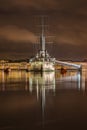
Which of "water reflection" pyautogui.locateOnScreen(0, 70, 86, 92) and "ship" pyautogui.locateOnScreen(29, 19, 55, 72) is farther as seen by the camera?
"ship" pyautogui.locateOnScreen(29, 19, 55, 72)

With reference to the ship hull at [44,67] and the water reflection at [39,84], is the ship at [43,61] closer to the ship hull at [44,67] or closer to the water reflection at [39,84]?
the ship hull at [44,67]

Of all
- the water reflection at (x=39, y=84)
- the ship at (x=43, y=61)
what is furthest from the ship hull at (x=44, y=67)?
the water reflection at (x=39, y=84)

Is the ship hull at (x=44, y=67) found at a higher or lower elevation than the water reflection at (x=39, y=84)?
higher

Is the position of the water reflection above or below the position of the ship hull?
below

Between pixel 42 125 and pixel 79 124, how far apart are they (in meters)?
1.03

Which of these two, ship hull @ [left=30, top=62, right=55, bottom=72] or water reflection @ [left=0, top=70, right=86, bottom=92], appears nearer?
water reflection @ [left=0, top=70, right=86, bottom=92]

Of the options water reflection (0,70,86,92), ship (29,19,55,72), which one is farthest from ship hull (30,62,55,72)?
water reflection (0,70,86,92)

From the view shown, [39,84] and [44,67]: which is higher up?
[44,67]

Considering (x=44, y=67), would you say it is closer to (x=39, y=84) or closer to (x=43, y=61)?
(x=43, y=61)

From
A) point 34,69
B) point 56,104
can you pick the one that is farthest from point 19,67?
point 56,104

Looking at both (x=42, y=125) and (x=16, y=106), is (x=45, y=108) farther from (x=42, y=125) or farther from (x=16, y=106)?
(x=42, y=125)

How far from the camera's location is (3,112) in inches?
597

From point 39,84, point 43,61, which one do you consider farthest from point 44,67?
point 39,84

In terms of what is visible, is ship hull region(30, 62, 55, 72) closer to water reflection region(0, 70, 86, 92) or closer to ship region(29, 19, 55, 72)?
ship region(29, 19, 55, 72)
